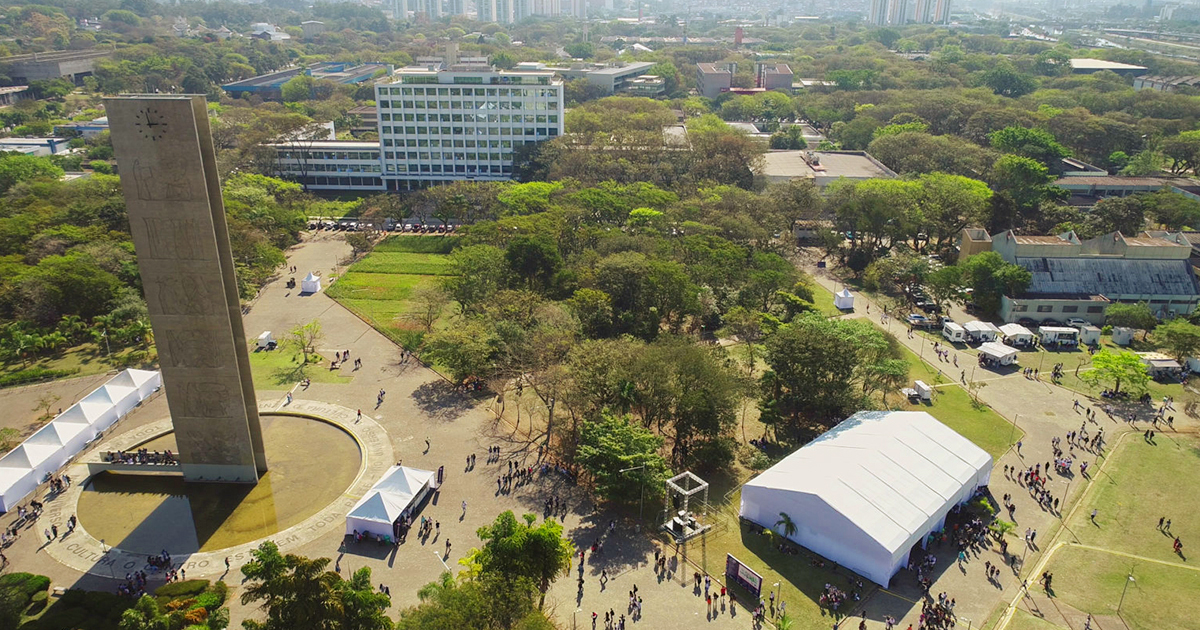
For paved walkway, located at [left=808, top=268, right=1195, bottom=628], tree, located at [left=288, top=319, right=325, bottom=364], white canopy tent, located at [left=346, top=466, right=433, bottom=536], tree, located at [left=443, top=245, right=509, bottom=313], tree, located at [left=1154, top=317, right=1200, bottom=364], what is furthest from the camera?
tree, located at [left=443, top=245, right=509, bottom=313]

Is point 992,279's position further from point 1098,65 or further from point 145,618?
point 1098,65

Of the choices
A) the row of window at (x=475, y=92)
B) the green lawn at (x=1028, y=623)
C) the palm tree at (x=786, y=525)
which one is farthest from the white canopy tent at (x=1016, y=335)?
the row of window at (x=475, y=92)

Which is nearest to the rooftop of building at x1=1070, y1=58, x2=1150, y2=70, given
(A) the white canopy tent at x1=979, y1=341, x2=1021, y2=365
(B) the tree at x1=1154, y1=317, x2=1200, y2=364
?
(B) the tree at x1=1154, y1=317, x2=1200, y2=364

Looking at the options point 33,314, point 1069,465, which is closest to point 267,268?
point 33,314

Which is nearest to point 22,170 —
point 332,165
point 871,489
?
point 332,165

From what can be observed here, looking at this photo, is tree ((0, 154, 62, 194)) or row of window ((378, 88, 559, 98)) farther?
row of window ((378, 88, 559, 98))

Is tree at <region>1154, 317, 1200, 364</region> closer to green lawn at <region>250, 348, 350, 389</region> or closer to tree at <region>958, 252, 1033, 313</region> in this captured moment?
tree at <region>958, 252, 1033, 313</region>

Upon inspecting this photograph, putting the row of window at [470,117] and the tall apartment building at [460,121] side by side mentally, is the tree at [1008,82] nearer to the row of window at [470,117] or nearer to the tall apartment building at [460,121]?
the tall apartment building at [460,121]
